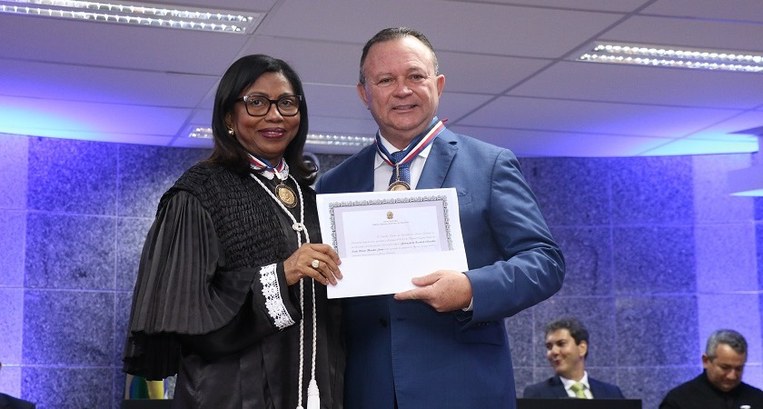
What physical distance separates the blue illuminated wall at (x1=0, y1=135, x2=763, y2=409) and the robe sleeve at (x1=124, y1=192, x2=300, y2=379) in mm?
6025

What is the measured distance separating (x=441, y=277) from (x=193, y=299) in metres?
0.54

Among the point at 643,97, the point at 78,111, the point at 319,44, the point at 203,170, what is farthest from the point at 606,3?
the point at 78,111

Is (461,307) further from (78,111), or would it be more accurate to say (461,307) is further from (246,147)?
(78,111)

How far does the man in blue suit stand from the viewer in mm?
2510

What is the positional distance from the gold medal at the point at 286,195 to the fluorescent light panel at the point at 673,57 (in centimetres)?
353

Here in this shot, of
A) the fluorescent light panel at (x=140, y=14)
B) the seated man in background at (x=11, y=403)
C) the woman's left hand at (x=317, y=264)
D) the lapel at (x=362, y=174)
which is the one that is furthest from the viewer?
the seated man in background at (x=11, y=403)

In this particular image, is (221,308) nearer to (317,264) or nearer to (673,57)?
(317,264)

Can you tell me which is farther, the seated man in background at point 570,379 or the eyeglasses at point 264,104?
the seated man in background at point 570,379

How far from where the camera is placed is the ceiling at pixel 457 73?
5.34 metres

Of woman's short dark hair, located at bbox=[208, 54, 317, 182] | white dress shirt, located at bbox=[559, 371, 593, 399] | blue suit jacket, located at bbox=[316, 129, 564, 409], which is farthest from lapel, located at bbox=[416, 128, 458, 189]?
white dress shirt, located at bbox=[559, 371, 593, 399]

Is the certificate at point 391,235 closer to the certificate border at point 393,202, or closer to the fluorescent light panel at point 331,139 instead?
the certificate border at point 393,202

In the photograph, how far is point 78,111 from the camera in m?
7.40

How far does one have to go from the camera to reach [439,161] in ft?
9.02

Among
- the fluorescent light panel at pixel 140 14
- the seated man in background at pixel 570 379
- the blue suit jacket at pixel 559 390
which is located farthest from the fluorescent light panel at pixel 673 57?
the blue suit jacket at pixel 559 390
